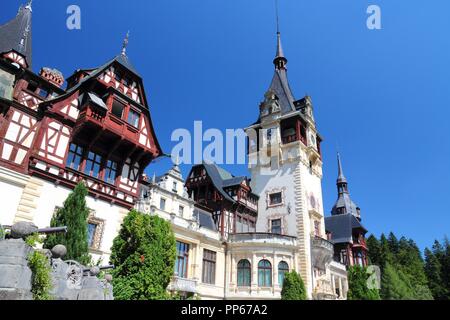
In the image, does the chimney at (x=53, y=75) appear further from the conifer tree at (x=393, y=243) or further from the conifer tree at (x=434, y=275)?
the conifer tree at (x=393, y=243)

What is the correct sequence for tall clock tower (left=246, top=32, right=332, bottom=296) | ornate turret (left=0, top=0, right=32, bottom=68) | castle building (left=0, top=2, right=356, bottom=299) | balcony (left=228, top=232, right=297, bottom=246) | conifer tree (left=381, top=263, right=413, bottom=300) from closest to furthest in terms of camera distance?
castle building (left=0, top=2, right=356, bottom=299) → ornate turret (left=0, top=0, right=32, bottom=68) → balcony (left=228, top=232, right=297, bottom=246) → tall clock tower (left=246, top=32, right=332, bottom=296) → conifer tree (left=381, top=263, right=413, bottom=300)

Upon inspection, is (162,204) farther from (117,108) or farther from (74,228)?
(74,228)

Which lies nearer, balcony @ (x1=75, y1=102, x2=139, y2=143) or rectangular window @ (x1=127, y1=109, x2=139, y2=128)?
balcony @ (x1=75, y1=102, x2=139, y2=143)

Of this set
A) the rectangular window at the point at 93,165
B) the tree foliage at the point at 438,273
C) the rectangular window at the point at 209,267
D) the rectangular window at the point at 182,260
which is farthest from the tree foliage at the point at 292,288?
the tree foliage at the point at 438,273

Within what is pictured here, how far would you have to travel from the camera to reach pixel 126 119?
71.0 feet

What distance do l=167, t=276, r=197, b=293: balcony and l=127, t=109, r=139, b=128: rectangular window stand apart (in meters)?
10.9

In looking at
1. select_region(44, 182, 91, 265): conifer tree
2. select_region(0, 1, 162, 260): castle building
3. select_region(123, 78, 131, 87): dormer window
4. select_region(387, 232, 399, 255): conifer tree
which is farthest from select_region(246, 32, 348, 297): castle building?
select_region(387, 232, 399, 255): conifer tree

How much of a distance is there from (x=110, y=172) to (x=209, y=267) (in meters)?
12.3

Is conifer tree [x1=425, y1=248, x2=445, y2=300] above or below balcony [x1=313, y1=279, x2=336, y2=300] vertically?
above

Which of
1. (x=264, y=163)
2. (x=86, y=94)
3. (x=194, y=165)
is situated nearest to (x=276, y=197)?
(x=264, y=163)

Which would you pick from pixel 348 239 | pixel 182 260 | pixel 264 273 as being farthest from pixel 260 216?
pixel 348 239

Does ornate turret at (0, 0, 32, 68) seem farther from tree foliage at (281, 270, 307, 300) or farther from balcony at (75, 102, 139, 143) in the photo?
tree foliage at (281, 270, 307, 300)

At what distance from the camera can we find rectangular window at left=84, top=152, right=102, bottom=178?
19.8 m

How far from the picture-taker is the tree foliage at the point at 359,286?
3005 centimetres
